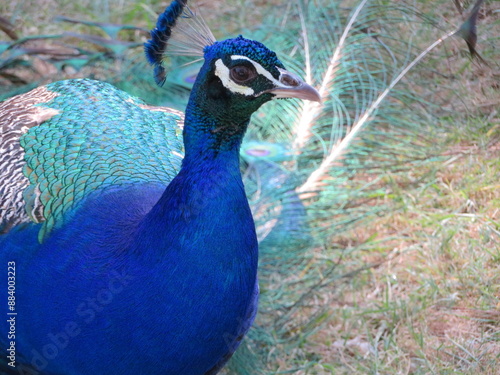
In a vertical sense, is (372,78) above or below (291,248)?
above

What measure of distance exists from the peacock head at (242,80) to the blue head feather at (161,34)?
159mm

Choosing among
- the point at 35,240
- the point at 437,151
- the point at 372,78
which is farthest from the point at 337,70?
the point at 35,240

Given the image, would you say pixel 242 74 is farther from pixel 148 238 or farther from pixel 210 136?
pixel 148 238

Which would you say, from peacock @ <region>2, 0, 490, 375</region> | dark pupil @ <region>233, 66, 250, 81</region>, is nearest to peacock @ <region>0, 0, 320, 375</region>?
dark pupil @ <region>233, 66, 250, 81</region>

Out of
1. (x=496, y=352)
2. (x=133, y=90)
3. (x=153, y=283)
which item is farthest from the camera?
(x=133, y=90)

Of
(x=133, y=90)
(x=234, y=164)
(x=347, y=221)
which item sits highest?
(x=234, y=164)

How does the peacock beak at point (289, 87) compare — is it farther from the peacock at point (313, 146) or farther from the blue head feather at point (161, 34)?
the peacock at point (313, 146)

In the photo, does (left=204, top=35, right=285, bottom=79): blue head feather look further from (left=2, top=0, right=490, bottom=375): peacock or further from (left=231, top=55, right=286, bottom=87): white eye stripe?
(left=2, top=0, right=490, bottom=375): peacock

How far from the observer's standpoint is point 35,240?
5.86ft

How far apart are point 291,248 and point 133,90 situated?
84cm

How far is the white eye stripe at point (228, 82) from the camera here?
1.51 meters

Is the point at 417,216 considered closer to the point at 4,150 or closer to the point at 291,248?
the point at 291,248

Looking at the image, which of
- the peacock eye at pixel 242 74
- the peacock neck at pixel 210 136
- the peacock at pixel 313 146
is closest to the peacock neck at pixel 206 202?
the peacock neck at pixel 210 136

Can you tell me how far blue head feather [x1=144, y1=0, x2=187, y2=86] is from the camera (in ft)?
5.40
